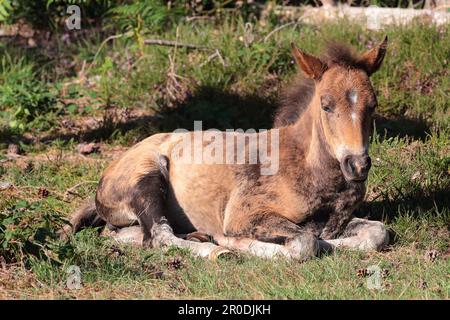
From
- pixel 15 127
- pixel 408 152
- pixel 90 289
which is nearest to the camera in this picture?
pixel 90 289

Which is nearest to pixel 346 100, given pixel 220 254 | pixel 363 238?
pixel 363 238

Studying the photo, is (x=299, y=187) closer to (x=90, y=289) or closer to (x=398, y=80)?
(x=90, y=289)

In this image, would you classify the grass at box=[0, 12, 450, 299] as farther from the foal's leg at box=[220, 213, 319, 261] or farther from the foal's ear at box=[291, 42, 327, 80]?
the foal's ear at box=[291, 42, 327, 80]

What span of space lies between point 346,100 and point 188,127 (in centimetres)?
408

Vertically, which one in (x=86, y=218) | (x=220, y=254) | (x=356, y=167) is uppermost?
(x=356, y=167)

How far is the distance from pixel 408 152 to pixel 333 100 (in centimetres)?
274

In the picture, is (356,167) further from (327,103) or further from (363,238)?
(363,238)

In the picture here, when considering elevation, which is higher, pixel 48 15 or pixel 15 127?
pixel 48 15

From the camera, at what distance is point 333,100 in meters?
7.27

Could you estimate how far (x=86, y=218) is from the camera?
875cm

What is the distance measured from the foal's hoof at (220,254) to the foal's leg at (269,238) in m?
0.23

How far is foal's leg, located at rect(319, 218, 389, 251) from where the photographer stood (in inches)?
300

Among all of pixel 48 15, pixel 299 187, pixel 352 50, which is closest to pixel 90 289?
pixel 299 187

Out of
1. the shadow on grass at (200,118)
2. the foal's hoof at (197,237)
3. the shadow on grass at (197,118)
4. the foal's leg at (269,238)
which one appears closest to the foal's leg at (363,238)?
the foal's leg at (269,238)
